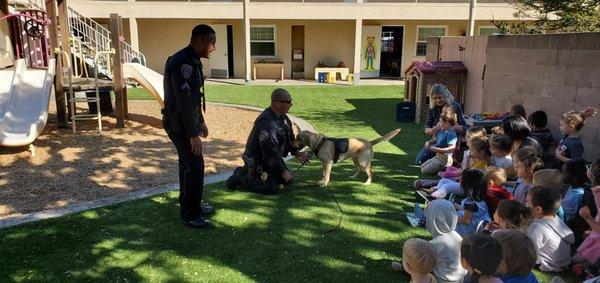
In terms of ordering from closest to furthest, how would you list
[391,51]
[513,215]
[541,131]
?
1. [513,215]
2. [541,131]
3. [391,51]

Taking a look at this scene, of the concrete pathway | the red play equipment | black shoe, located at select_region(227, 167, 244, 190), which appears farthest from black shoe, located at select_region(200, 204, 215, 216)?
the red play equipment

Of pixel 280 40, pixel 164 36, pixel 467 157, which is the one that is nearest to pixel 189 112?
pixel 467 157

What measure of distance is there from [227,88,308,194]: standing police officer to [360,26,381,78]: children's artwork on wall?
17.8m

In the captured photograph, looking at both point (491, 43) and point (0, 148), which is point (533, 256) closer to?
point (491, 43)

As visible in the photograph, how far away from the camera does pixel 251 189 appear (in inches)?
226

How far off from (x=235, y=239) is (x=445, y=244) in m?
2.04

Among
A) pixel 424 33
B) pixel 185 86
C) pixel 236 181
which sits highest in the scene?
pixel 424 33

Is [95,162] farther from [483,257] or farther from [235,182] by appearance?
[483,257]

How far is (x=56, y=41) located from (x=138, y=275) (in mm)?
7391

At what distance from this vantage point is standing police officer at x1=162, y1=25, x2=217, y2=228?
4.19 metres

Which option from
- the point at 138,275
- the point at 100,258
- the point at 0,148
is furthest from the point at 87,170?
the point at 138,275

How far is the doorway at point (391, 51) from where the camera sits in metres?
23.1

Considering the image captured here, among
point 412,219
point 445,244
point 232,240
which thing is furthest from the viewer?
point 412,219

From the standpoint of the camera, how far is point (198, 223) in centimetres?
463
